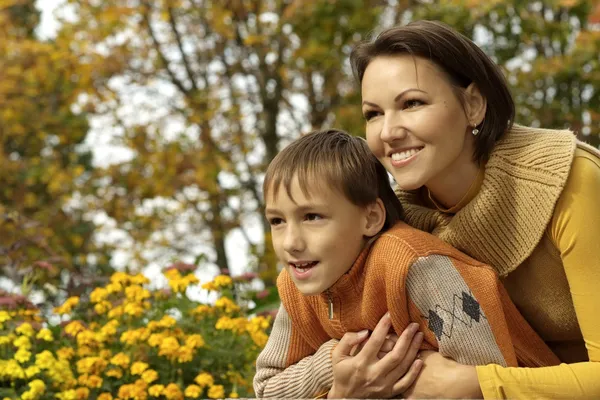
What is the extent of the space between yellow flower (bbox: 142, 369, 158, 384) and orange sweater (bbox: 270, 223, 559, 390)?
1285 millimetres

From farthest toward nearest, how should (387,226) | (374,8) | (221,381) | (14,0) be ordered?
(14,0) → (374,8) → (221,381) → (387,226)

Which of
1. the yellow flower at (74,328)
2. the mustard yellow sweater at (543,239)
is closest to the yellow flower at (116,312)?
the yellow flower at (74,328)

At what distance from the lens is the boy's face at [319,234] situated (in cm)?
234

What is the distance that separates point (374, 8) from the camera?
27.8 feet

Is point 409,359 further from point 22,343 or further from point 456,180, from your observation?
point 22,343

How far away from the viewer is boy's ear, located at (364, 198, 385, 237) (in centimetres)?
240

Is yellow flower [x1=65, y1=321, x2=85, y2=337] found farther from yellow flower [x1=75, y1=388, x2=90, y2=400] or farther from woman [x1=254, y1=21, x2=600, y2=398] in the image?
woman [x1=254, y1=21, x2=600, y2=398]

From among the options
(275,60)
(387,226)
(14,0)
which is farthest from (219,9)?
(387,226)

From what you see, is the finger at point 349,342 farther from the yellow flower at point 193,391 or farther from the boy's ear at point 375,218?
the yellow flower at point 193,391

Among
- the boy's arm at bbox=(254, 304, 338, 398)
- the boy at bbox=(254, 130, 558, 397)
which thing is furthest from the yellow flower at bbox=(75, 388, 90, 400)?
the boy at bbox=(254, 130, 558, 397)

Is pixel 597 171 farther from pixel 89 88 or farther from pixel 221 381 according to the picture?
pixel 89 88

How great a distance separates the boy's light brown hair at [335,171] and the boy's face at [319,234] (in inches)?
0.8

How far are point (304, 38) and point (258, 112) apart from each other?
5.58ft

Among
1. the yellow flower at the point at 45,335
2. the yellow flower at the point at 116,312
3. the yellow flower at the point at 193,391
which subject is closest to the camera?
the yellow flower at the point at 193,391
